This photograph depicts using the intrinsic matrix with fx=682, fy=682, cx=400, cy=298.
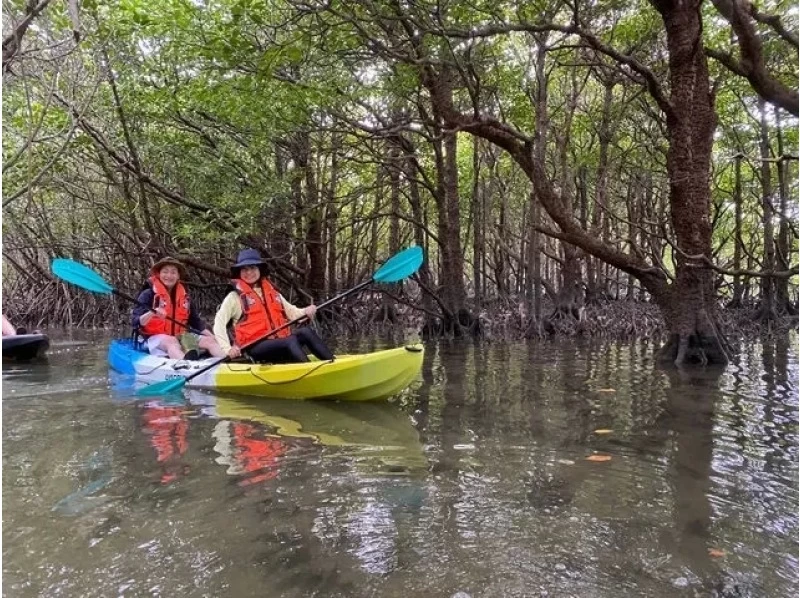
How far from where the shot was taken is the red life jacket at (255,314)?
551 centimetres

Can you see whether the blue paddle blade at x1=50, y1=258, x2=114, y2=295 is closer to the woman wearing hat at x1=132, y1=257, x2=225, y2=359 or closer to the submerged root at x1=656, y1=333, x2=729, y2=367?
the woman wearing hat at x1=132, y1=257, x2=225, y2=359

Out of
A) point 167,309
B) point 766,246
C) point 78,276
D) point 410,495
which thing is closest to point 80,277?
point 78,276

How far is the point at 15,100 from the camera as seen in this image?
7012 millimetres

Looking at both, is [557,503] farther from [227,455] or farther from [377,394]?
[377,394]

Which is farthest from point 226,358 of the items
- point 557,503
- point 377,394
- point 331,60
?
point 557,503

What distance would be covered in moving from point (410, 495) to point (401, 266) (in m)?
3.17

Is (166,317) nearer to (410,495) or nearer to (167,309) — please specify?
(167,309)

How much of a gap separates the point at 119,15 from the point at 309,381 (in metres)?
4.09

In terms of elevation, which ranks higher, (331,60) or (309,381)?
(331,60)

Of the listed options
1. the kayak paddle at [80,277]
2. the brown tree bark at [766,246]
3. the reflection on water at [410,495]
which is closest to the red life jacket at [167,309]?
the kayak paddle at [80,277]

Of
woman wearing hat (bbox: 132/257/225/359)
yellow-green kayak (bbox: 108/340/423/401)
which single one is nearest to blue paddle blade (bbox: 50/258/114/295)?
woman wearing hat (bbox: 132/257/225/359)

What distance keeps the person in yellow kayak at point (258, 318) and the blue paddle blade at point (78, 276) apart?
1.94 meters

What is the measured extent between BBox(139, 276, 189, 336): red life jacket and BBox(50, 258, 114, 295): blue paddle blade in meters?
0.68

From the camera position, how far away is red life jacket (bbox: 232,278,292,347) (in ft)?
18.1
